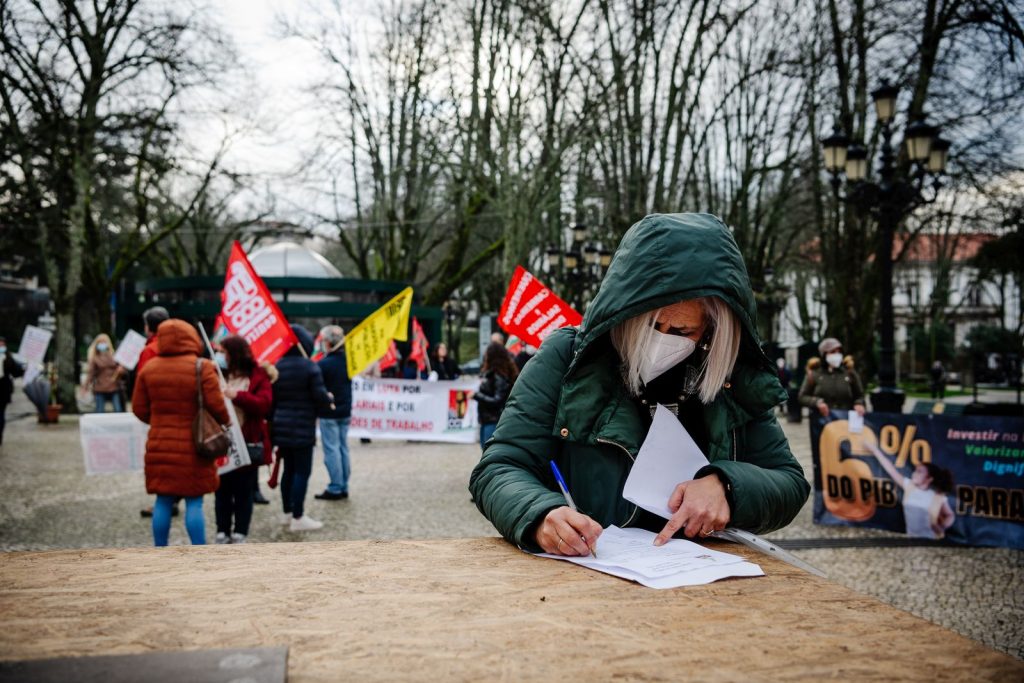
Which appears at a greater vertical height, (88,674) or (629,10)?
(629,10)

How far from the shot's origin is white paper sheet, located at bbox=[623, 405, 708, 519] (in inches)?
69.5

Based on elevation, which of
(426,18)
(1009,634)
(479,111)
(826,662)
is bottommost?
(1009,634)

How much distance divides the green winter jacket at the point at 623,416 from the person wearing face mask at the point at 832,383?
8.13 meters

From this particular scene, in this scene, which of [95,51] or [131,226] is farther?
[131,226]

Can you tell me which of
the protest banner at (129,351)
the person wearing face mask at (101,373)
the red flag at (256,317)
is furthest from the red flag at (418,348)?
the red flag at (256,317)

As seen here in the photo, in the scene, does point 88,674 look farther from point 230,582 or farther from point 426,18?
point 426,18

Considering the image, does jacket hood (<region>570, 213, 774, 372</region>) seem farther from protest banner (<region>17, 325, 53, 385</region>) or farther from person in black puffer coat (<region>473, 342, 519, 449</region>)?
protest banner (<region>17, 325, 53, 385</region>)

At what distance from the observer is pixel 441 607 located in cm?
128

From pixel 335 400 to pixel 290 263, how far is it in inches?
797

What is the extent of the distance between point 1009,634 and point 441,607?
464 cm

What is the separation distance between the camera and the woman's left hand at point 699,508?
171 cm

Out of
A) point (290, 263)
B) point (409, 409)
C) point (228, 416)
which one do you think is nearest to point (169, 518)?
point (228, 416)

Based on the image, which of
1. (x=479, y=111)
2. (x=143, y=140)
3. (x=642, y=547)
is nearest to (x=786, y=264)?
(x=479, y=111)

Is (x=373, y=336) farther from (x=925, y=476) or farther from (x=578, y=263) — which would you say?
(x=578, y=263)
